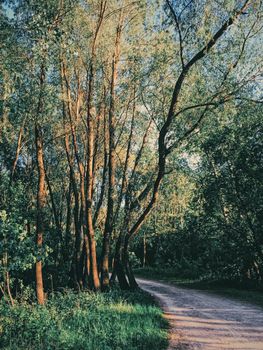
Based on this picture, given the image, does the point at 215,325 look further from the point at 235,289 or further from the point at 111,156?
the point at 235,289

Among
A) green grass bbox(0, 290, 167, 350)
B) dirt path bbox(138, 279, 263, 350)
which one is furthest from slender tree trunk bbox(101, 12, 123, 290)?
green grass bbox(0, 290, 167, 350)

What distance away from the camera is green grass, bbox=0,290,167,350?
8609mm

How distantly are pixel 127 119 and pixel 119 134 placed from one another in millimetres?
1179

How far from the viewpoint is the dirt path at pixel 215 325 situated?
9352 mm

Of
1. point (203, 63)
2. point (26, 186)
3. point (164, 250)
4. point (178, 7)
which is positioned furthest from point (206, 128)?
point (164, 250)

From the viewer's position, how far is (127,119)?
22.4m

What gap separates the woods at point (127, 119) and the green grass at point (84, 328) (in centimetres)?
158

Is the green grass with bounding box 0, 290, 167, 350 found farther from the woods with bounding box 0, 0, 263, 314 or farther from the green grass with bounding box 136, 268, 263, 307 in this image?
the green grass with bounding box 136, 268, 263, 307

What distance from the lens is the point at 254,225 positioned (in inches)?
933

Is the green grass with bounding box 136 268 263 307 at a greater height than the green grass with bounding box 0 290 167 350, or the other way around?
the green grass with bounding box 0 290 167 350

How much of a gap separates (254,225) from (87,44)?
47.3 ft

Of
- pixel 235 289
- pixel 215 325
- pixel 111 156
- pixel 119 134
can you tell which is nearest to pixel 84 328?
pixel 215 325

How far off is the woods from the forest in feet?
0.25

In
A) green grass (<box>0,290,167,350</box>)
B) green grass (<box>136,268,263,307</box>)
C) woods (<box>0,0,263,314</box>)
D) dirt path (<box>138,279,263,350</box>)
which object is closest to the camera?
green grass (<box>0,290,167,350</box>)
